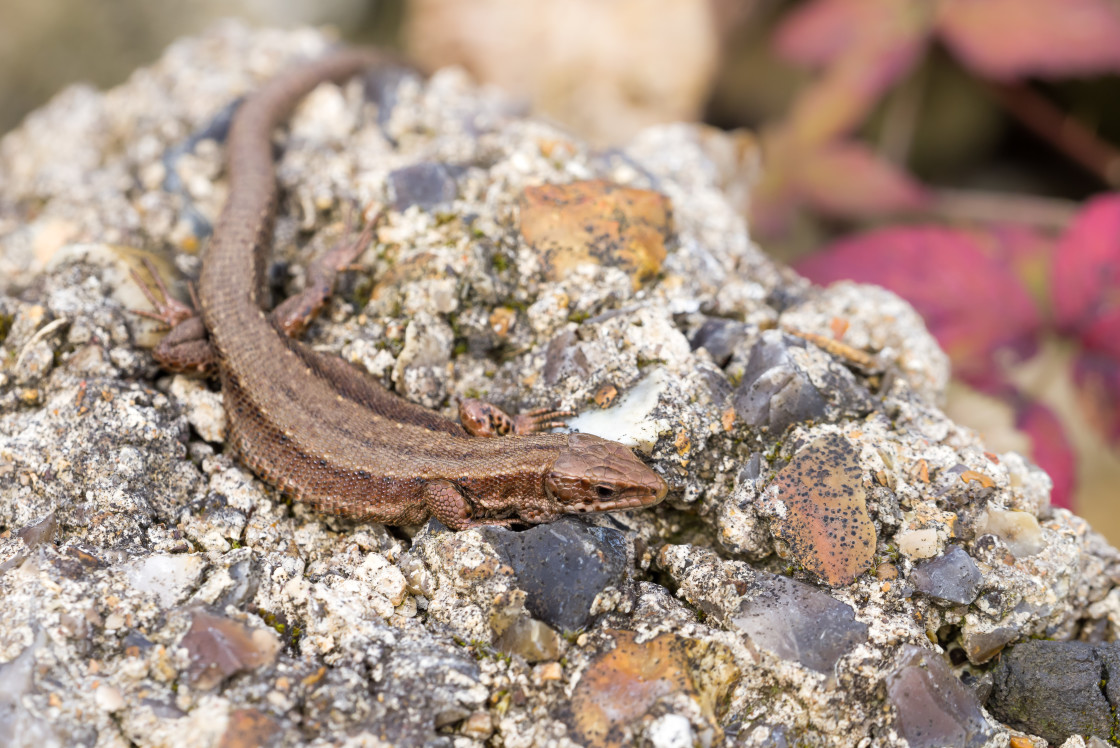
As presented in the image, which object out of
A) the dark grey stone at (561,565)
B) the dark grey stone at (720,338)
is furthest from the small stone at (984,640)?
the dark grey stone at (720,338)

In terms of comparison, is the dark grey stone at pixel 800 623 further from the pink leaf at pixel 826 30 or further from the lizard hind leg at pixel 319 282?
the pink leaf at pixel 826 30

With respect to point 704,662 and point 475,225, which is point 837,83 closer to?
point 475,225

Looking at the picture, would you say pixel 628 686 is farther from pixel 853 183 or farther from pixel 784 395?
pixel 853 183

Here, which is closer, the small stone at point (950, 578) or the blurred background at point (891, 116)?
the small stone at point (950, 578)

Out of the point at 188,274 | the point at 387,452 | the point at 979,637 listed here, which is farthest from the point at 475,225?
the point at 979,637

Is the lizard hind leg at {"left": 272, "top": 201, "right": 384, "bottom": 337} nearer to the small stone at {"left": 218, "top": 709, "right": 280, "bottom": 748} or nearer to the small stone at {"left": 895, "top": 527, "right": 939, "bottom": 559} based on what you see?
the small stone at {"left": 218, "top": 709, "right": 280, "bottom": 748}
